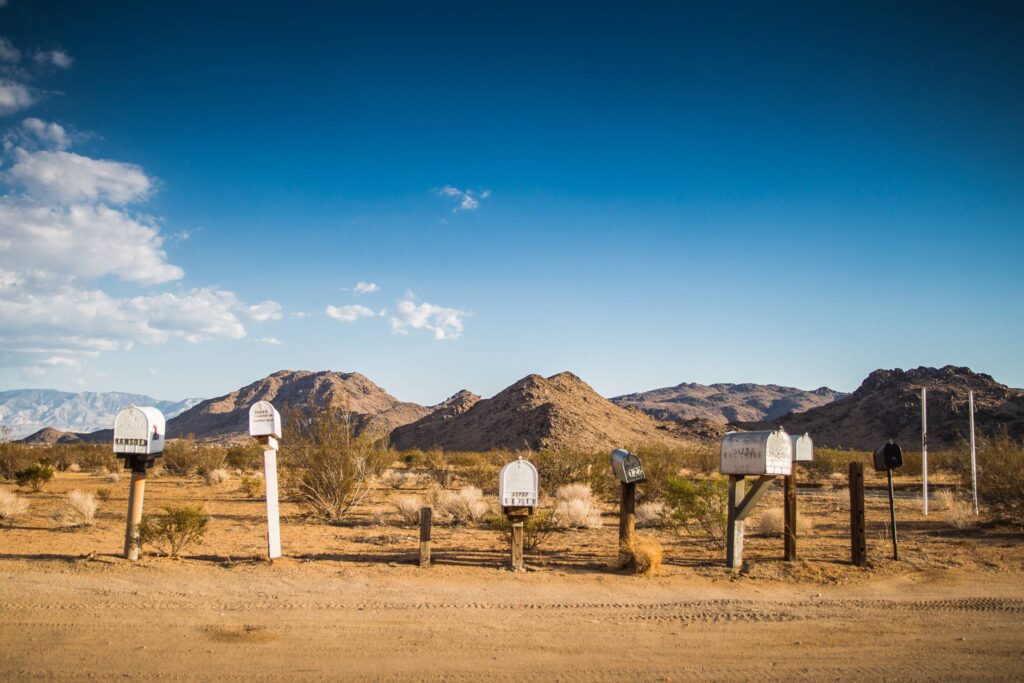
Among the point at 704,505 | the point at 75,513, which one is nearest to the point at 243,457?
the point at 75,513

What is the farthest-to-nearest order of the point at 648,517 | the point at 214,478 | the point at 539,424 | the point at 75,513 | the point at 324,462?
the point at 539,424 → the point at 214,478 → the point at 324,462 → the point at 648,517 → the point at 75,513

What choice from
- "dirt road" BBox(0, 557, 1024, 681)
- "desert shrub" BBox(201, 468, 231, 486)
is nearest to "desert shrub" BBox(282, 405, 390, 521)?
"dirt road" BBox(0, 557, 1024, 681)

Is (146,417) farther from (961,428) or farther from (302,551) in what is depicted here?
(961,428)

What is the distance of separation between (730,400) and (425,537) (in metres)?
157

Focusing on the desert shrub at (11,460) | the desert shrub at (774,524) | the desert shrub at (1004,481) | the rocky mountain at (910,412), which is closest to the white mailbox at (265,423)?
the desert shrub at (774,524)

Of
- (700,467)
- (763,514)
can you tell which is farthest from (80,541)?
(700,467)

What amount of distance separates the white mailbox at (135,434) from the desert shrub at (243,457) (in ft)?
83.6

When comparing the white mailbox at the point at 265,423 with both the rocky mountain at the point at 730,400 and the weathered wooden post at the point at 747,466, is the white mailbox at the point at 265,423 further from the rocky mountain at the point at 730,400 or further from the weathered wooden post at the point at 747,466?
the rocky mountain at the point at 730,400

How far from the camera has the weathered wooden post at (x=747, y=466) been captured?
9656mm

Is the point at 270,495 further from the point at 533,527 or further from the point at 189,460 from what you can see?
the point at 189,460

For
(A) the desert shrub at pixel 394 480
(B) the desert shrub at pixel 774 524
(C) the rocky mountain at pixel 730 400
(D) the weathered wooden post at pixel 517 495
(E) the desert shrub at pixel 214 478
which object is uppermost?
(C) the rocky mountain at pixel 730 400

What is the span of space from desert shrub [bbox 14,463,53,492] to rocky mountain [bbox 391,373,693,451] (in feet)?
117

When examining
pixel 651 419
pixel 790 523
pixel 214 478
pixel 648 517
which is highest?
pixel 651 419

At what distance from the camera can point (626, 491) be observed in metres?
10.4
